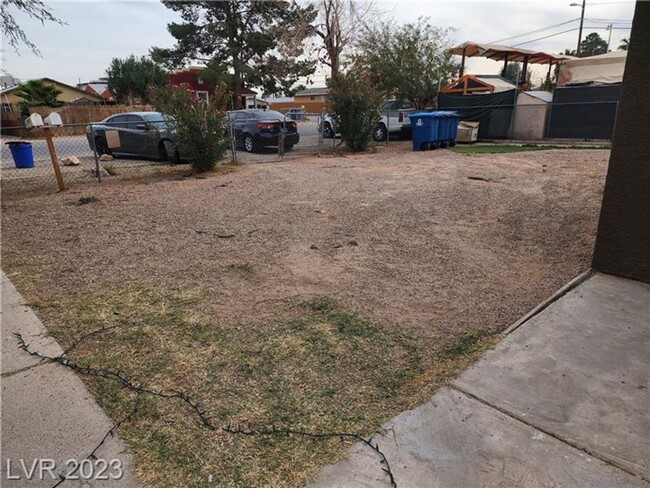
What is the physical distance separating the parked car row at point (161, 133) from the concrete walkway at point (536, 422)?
32.4ft

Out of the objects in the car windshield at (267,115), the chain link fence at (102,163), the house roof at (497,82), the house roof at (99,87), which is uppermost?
the house roof at (99,87)

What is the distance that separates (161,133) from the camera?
39.7 feet

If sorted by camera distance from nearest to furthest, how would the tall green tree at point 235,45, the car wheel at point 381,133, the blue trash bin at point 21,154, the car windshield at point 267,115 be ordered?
the blue trash bin at point 21,154 → the car windshield at point 267,115 → the car wheel at point 381,133 → the tall green tree at point 235,45

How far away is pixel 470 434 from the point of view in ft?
7.52

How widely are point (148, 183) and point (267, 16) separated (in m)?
26.6

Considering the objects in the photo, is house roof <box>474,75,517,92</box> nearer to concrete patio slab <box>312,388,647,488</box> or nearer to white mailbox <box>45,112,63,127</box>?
white mailbox <box>45,112,63,127</box>

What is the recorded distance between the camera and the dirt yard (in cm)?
245

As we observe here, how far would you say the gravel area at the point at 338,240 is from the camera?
4070 millimetres

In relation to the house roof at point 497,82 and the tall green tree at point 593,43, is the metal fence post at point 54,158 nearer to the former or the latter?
the house roof at point 497,82

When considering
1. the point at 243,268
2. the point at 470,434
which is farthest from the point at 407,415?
the point at 243,268

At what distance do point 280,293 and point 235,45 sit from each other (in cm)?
3582

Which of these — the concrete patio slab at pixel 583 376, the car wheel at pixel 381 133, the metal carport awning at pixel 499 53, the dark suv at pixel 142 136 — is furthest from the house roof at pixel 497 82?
the concrete patio slab at pixel 583 376

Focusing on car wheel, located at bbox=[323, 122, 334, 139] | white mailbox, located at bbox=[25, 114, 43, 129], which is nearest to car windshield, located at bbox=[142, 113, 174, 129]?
white mailbox, located at bbox=[25, 114, 43, 129]

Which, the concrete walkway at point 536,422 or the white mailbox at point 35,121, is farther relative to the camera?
the white mailbox at point 35,121
